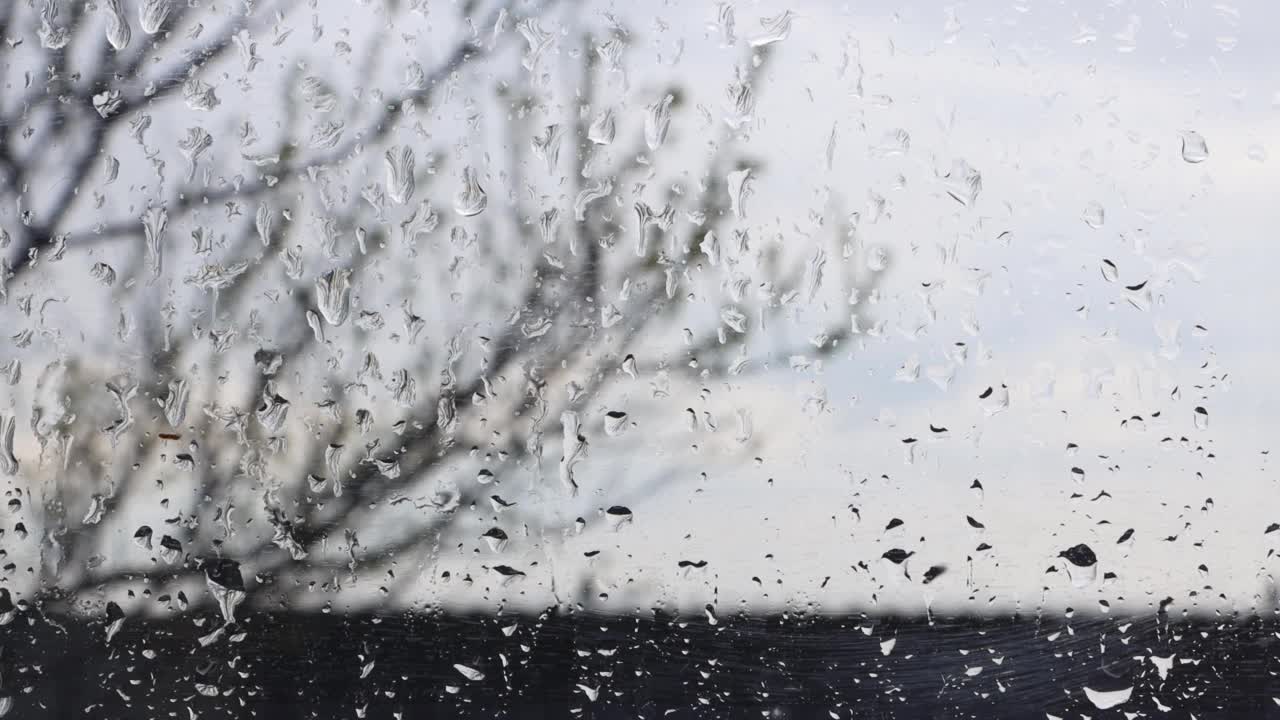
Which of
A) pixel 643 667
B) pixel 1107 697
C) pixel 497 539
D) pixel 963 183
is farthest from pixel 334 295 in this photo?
pixel 1107 697

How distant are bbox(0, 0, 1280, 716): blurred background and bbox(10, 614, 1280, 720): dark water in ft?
0.06

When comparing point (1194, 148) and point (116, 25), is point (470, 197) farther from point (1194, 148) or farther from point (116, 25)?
point (1194, 148)

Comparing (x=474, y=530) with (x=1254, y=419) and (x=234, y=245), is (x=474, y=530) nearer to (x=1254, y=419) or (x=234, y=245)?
(x=234, y=245)

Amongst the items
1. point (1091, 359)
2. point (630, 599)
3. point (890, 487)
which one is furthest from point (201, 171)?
point (1091, 359)

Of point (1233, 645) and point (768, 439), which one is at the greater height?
point (768, 439)

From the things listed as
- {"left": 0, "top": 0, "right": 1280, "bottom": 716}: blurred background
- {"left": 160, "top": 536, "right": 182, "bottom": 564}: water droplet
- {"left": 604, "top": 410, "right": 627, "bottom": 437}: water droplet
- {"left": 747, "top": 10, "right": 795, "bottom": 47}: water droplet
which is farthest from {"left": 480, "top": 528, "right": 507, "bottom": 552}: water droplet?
{"left": 747, "top": 10, "right": 795, "bottom": 47}: water droplet

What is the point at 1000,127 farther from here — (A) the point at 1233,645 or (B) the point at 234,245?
(B) the point at 234,245

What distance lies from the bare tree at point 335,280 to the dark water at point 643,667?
1.9 inches

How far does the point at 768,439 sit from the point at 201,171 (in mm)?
503

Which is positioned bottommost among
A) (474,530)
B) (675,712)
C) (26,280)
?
(675,712)

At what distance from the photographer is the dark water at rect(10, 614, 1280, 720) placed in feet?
2.14

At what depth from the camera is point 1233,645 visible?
659 millimetres

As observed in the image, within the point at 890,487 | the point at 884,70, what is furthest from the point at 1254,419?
the point at 884,70

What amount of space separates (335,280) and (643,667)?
1.30 feet
